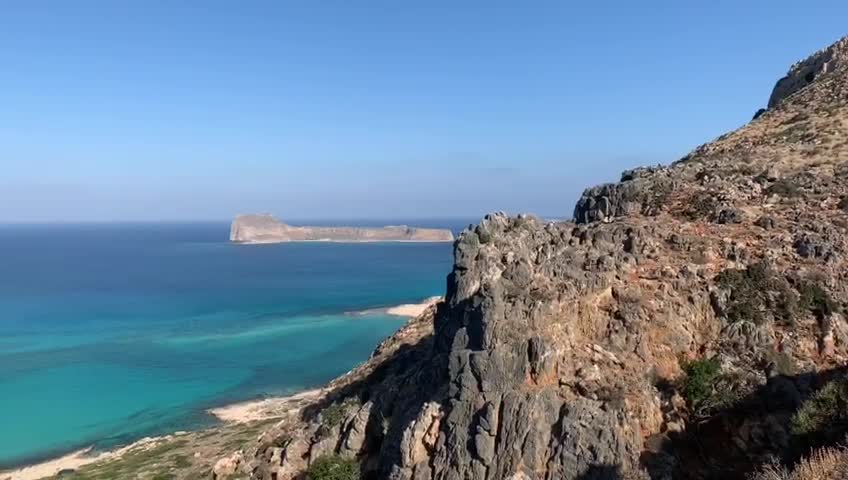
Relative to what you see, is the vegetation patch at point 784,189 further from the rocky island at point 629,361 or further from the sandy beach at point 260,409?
the sandy beach at point 260,409

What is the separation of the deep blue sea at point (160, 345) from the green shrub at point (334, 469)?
40541 millimetres

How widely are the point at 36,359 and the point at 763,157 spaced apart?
93343mm

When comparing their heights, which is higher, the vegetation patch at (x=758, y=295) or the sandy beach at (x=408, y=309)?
the vegetation patch at (x=758, y=295)

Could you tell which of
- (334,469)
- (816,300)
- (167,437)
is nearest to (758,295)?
(816,300)

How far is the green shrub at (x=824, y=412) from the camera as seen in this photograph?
15625 millimetres

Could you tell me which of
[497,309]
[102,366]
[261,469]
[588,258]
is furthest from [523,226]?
[102,366]

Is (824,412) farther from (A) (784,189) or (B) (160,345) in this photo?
(B) (160,345)

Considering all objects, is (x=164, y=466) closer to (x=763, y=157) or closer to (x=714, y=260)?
(x=714, y=260)

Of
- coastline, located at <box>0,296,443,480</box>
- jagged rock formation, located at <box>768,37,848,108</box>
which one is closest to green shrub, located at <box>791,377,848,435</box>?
coastline, located at <box>0,296,443,480</box>

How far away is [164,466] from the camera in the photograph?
37906 mm

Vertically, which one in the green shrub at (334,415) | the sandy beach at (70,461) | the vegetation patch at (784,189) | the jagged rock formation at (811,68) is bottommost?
the sandy beach at (70,461)

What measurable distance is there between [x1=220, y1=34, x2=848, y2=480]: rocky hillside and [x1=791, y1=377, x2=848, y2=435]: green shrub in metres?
0.04

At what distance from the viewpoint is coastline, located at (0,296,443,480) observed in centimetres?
4812

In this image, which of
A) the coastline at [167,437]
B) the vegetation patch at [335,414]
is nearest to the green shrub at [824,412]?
the vegetation patch at [335,414]
